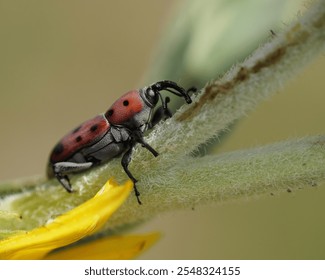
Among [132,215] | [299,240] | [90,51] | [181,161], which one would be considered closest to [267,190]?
[181,161]

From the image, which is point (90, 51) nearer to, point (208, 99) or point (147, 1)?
point (147, 1)

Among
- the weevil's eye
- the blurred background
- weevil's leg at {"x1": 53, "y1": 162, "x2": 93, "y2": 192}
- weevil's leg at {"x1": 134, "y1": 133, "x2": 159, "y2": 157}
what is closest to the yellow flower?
weevil's leg at {"x1": 134, "y1": 133, "x2": 159, "y2": 157}

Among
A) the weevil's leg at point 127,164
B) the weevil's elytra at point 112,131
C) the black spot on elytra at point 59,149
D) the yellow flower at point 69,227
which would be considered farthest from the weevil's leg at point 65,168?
the yellow flower at point 69,227

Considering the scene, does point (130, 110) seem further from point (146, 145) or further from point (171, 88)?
point (146, 145)

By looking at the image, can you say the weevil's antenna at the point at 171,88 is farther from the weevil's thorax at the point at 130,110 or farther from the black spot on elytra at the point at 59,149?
the black spot on elytra at the point at 59,149

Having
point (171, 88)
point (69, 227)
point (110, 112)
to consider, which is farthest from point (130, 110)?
point (69, 227)

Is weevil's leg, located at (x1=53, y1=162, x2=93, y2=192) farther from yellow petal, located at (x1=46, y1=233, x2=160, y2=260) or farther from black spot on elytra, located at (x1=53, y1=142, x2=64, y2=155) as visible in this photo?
yellow petal, located at (x1=46, y1=233, x2=160, y2=260)

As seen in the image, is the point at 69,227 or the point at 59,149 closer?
the point at 69,227
